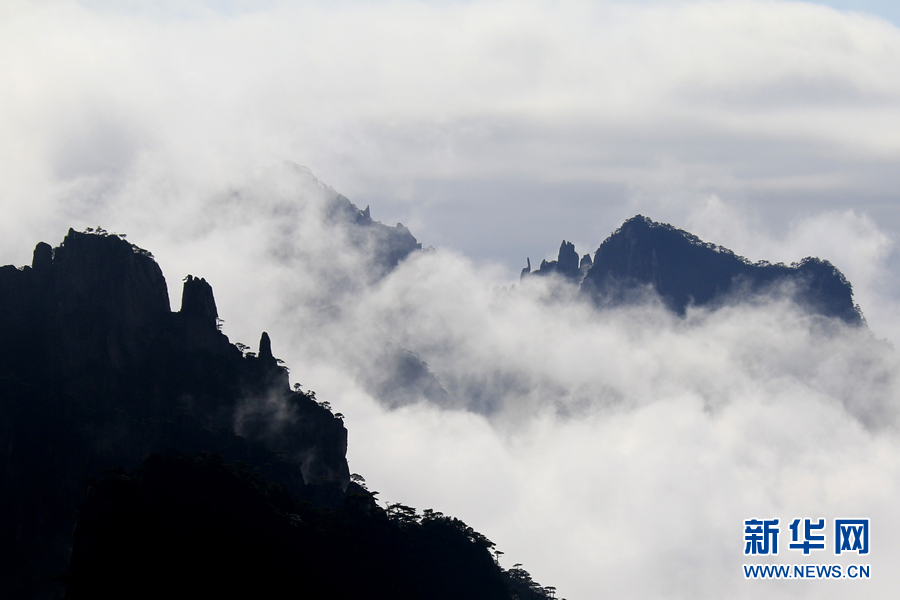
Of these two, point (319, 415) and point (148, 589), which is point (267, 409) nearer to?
point (319, 415)

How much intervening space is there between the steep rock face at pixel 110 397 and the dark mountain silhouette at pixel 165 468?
0.76 ft

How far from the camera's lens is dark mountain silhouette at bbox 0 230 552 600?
5364 inches

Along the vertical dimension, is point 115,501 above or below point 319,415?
below

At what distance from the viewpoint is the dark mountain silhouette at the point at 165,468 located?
447 feet

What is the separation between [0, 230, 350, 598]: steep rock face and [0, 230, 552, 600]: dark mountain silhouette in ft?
0.76

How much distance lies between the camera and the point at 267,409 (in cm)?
19238

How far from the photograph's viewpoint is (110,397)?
18488 cm

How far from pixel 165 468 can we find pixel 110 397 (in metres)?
45.5

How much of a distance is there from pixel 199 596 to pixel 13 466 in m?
61.4

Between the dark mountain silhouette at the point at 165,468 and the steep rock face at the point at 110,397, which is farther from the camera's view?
the steep rock face at the point at 110,397

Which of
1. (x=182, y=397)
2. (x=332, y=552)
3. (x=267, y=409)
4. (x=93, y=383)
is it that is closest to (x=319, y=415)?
(x=267, y=409)

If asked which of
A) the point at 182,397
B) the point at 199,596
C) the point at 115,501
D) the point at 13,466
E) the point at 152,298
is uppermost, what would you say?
the point at 152,298

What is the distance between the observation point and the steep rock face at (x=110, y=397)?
17712 cm

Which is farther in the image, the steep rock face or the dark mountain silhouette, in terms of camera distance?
the steep rock face
